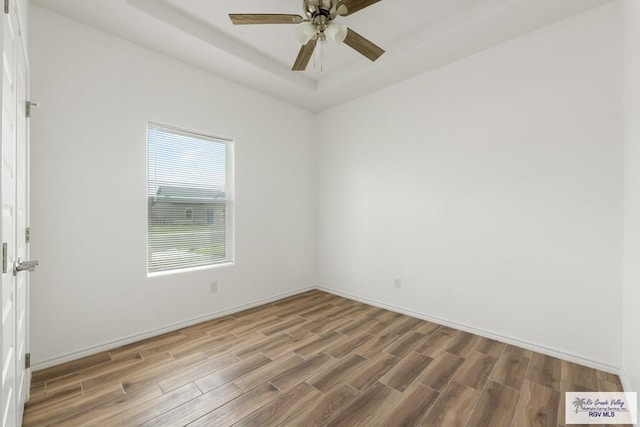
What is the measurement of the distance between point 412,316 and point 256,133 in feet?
9.59

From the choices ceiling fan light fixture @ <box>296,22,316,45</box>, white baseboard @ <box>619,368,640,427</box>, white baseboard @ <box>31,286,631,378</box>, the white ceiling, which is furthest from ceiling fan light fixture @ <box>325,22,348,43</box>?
white baseboard @ <box>619,368,640,427</box>

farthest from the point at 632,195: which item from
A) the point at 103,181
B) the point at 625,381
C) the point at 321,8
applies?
→ the point at 103,181

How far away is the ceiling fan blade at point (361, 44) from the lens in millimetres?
2086

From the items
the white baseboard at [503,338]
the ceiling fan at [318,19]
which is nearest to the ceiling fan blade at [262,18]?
the ceiling fan at [318,19]

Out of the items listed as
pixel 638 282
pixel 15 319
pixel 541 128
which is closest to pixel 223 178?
pixel 15 319

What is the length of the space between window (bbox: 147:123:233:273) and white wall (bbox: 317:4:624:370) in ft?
5.79

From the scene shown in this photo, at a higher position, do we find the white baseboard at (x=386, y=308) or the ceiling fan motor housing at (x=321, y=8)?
the ceiling fan motor housing at (x=321, y=8)

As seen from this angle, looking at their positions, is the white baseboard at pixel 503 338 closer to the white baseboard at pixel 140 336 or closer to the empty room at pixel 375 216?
the empty room at pixel 375 216

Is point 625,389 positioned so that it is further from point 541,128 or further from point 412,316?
point 541,128

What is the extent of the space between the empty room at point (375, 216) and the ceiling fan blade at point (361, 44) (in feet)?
0.06

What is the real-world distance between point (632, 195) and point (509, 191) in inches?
32.0

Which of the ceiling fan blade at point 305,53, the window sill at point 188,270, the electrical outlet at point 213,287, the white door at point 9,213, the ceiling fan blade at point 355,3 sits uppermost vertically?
the ceiling fan blade at point 355,3

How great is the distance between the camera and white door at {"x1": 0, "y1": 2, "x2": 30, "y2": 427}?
1.10 meters

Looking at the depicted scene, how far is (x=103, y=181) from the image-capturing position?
2.38 m
